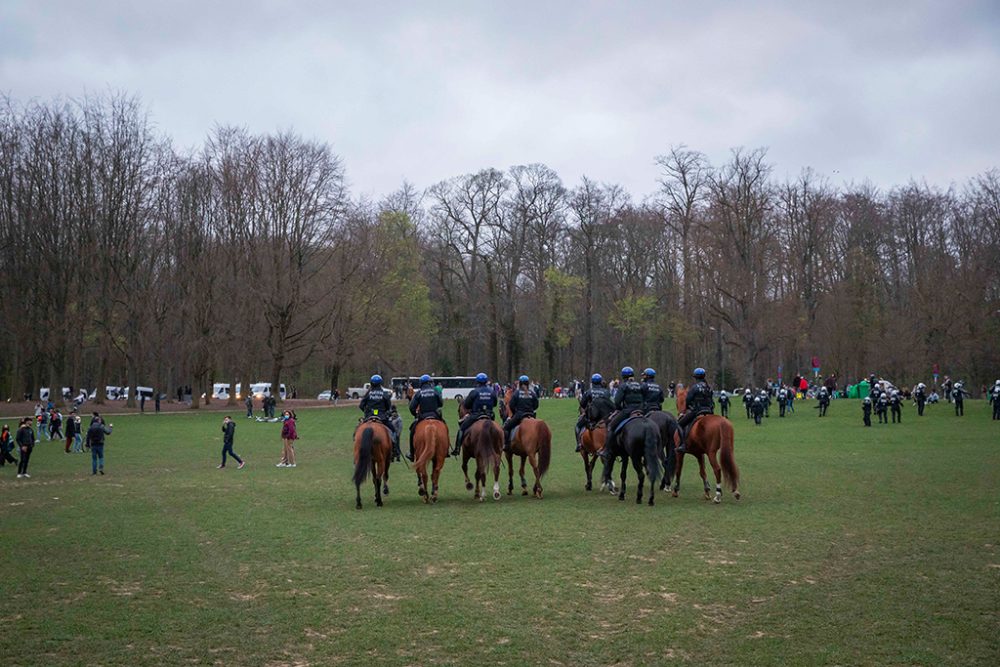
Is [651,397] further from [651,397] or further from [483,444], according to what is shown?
[483,444]

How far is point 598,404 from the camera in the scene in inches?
826

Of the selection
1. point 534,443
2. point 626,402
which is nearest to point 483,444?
point 534,443

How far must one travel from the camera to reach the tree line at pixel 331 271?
62.2 meters

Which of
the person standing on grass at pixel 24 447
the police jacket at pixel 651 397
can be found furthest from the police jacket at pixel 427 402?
the person standing on grass at pixel 24 447

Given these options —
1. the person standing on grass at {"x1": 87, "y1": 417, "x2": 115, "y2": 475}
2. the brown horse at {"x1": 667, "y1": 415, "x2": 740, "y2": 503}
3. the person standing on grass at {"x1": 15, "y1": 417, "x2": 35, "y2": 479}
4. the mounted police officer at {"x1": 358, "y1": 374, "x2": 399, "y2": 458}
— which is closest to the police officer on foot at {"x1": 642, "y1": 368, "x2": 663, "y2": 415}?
the brown horse at {"x1": 667, "y1": 415, "x2": 740, "y2": 503}

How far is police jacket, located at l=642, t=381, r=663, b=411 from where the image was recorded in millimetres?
18578

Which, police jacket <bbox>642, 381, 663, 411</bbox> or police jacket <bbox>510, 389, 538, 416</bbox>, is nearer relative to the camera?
police jacket <bbox>642, 381, 663, 411</bbox>

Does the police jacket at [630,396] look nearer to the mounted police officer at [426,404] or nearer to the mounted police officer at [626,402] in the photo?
the mounted police officer at [626,402]

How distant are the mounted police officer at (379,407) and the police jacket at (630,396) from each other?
462 centimetres

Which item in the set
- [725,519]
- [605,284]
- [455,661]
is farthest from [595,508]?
[605,284]

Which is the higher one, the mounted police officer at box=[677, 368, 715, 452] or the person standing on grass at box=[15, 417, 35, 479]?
the mounted police officer at box=[677, 368, 715, 452]

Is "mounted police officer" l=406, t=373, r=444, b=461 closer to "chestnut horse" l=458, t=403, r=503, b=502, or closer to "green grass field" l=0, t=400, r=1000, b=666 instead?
"chestnut horse" l=458, t=403, r=503, b=502

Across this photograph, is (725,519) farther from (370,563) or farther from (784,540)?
(370,563)

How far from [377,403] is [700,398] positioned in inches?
255
